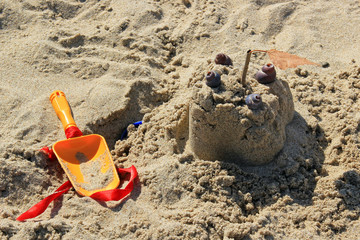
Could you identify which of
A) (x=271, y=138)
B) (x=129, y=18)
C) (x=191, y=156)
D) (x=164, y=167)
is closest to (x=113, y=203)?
(x=164, y=167)

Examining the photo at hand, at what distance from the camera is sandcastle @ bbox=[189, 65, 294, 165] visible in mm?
2018

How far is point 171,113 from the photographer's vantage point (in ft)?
8.31

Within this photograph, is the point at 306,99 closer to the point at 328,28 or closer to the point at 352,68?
the point at 352,68

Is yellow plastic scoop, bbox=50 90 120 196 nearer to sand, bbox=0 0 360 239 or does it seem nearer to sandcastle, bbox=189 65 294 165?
sand, bbox=0 0 360 239

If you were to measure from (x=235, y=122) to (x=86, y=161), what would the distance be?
1.08 meters

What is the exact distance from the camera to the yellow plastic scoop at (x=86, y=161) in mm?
2324

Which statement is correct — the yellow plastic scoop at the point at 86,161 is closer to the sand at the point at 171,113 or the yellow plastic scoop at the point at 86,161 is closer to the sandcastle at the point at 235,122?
the sand at the point at 171,113

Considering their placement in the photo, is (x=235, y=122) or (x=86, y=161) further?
(x=86, y=161)

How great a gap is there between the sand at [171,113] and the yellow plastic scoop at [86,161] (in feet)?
0.30

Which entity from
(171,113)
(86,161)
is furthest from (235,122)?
(86,161)

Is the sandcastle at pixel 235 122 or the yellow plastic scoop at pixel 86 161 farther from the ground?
the sandcastle at pixel 235 122

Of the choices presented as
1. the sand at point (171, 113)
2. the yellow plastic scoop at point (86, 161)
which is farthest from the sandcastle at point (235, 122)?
the yellow plastic scoop at point (86, 161)

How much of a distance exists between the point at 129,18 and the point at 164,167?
1.81 meters

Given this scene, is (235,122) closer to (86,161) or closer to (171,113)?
(171,113)
